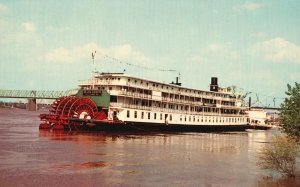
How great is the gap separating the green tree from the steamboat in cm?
2418

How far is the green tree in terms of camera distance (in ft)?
61.7

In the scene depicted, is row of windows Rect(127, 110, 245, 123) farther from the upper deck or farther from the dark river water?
the dark river water

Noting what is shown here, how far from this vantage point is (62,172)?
17.3 m

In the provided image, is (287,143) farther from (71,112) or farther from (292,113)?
(71,112)

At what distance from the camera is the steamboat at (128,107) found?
1646 inches

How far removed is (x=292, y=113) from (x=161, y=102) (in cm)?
3178

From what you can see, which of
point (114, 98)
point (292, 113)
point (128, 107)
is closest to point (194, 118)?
point (128, 107)

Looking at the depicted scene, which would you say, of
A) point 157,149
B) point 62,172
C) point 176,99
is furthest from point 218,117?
point 62,172

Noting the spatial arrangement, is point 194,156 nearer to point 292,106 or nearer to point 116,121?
point 292,106

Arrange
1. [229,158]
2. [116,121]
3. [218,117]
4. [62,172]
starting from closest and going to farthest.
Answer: [62,172] < [229,158] < [116,121] < [218,117]

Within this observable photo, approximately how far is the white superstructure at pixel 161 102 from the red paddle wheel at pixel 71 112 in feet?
6.48

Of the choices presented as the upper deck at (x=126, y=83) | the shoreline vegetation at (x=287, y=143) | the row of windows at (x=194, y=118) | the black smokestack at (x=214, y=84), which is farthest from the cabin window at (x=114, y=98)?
the shoreline vegetation at (x=287, y=143)

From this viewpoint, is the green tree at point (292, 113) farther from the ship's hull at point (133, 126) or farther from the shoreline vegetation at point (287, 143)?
the ship's hull at point (133, 126)

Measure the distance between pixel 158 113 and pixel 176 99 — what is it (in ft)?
17.3
